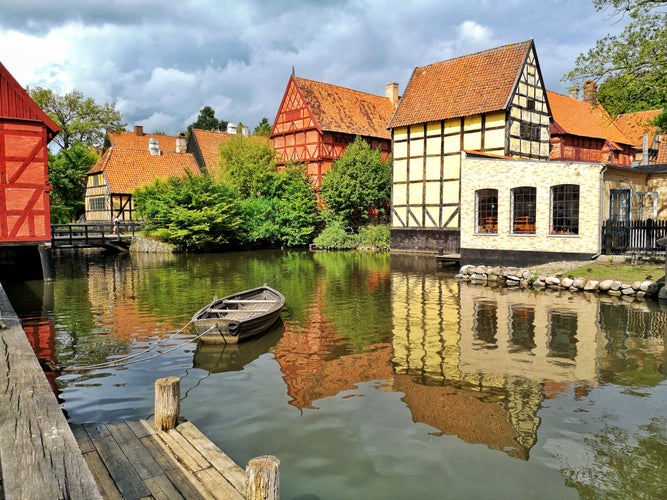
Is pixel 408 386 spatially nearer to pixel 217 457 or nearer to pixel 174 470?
pixel 217 457

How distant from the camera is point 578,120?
37.1 m

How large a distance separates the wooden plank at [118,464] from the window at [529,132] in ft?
89.9

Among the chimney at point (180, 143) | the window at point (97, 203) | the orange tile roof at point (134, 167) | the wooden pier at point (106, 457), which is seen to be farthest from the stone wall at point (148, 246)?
the wooden pier at point (106, 457)

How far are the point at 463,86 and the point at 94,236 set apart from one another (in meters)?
26.7

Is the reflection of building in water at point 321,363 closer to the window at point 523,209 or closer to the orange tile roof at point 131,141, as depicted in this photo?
the window at point 523,209

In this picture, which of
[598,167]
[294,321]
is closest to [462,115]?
[598,167]

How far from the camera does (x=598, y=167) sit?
63.7 feet

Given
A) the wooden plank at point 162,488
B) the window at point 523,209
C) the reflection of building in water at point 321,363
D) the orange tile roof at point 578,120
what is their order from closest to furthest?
the wooden plank at point 162,488 < the reflection of building in water at point 321,363 < the window at point 523,209 < the orange tile roof at point 578,120

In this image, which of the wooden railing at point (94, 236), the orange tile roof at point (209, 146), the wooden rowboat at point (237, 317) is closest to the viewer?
the wooden rowboat at point (237, 317)

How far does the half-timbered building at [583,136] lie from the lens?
1380 inches

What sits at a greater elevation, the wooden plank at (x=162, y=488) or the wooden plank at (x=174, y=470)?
the wooden plank at (x=162, y=488)

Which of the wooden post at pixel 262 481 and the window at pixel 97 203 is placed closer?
the wooden post at pixel 262 481

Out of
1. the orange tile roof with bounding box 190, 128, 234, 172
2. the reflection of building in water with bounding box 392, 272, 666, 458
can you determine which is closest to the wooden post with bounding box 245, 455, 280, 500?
the reflection of building in water with bounding box 392, 272, 666, 458

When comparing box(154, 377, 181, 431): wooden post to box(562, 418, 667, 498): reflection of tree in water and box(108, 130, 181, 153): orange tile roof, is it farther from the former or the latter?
box(108, 130, 181, 153): orange tile roof
